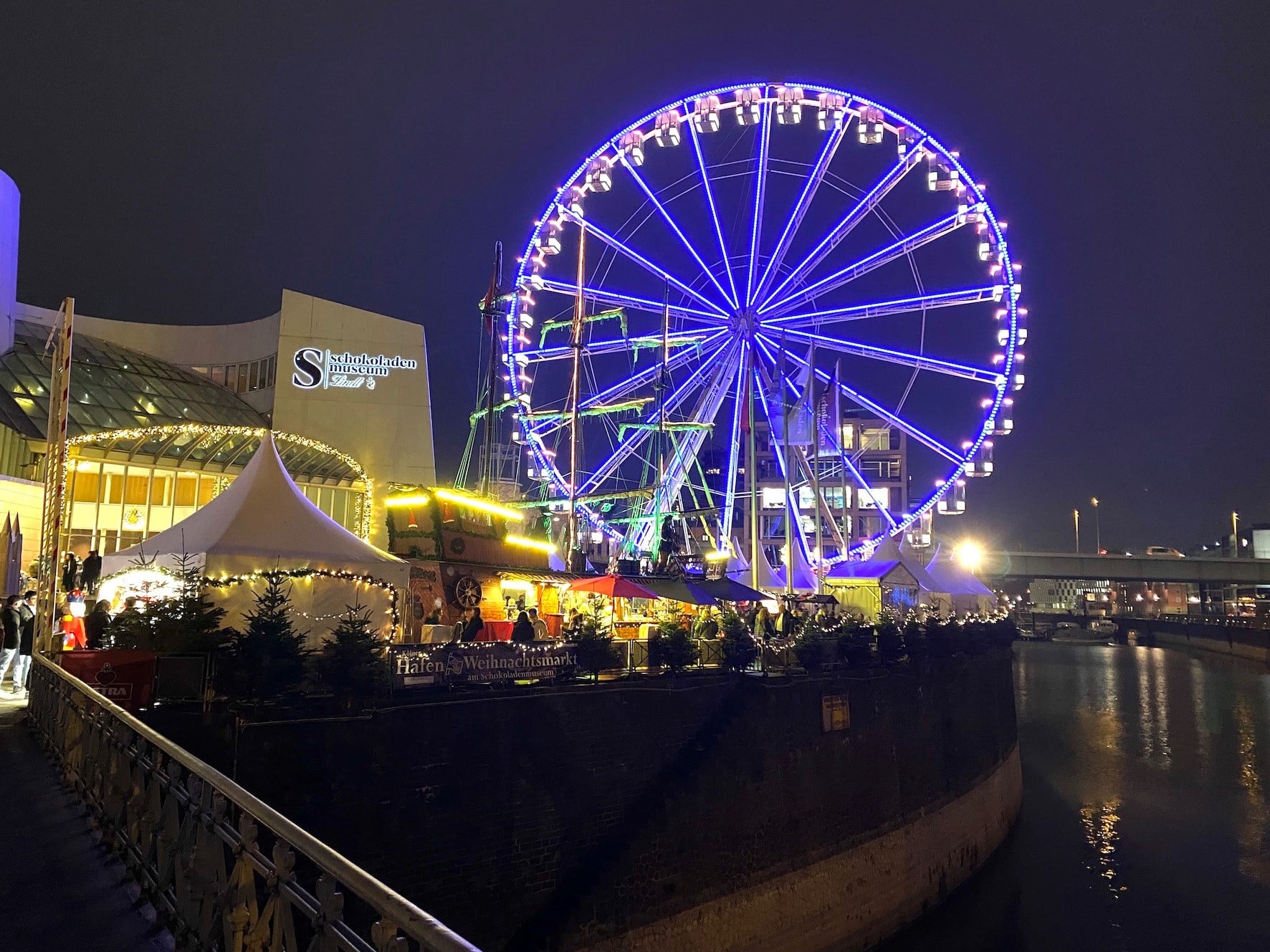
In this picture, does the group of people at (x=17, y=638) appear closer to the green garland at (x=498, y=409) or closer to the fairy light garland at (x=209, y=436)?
the fairy light garland at (x=209, y=436)

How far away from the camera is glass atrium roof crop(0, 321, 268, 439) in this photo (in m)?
33.0

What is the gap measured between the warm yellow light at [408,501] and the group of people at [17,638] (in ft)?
23.8

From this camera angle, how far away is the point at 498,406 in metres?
34.0

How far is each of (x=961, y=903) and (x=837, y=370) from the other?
19.9m

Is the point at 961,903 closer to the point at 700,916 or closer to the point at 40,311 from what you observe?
the point at 700,916

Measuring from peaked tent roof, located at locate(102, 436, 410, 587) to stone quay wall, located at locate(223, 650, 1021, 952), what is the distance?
14.3 ft

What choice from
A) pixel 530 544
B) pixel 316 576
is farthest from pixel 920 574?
pixel 316 576

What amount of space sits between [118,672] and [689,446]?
26.7m

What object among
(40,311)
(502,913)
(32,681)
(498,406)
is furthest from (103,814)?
(40,311)

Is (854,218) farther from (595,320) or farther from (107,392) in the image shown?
(107,392)

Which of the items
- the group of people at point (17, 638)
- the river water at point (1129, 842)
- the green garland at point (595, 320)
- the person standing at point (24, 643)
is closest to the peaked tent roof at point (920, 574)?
the river water at point (1129, 842)

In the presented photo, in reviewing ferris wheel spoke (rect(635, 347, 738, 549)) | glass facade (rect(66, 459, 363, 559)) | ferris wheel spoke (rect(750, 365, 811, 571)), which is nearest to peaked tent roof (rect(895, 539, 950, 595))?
ferris wheel spoke (rect(750, 365, 811, 571))

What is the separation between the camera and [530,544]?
86.5ft

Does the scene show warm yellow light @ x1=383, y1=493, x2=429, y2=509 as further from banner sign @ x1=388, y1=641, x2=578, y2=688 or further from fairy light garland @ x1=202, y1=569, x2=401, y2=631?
banner sign @ x1=388, y1=641, x2=578, y2=688
